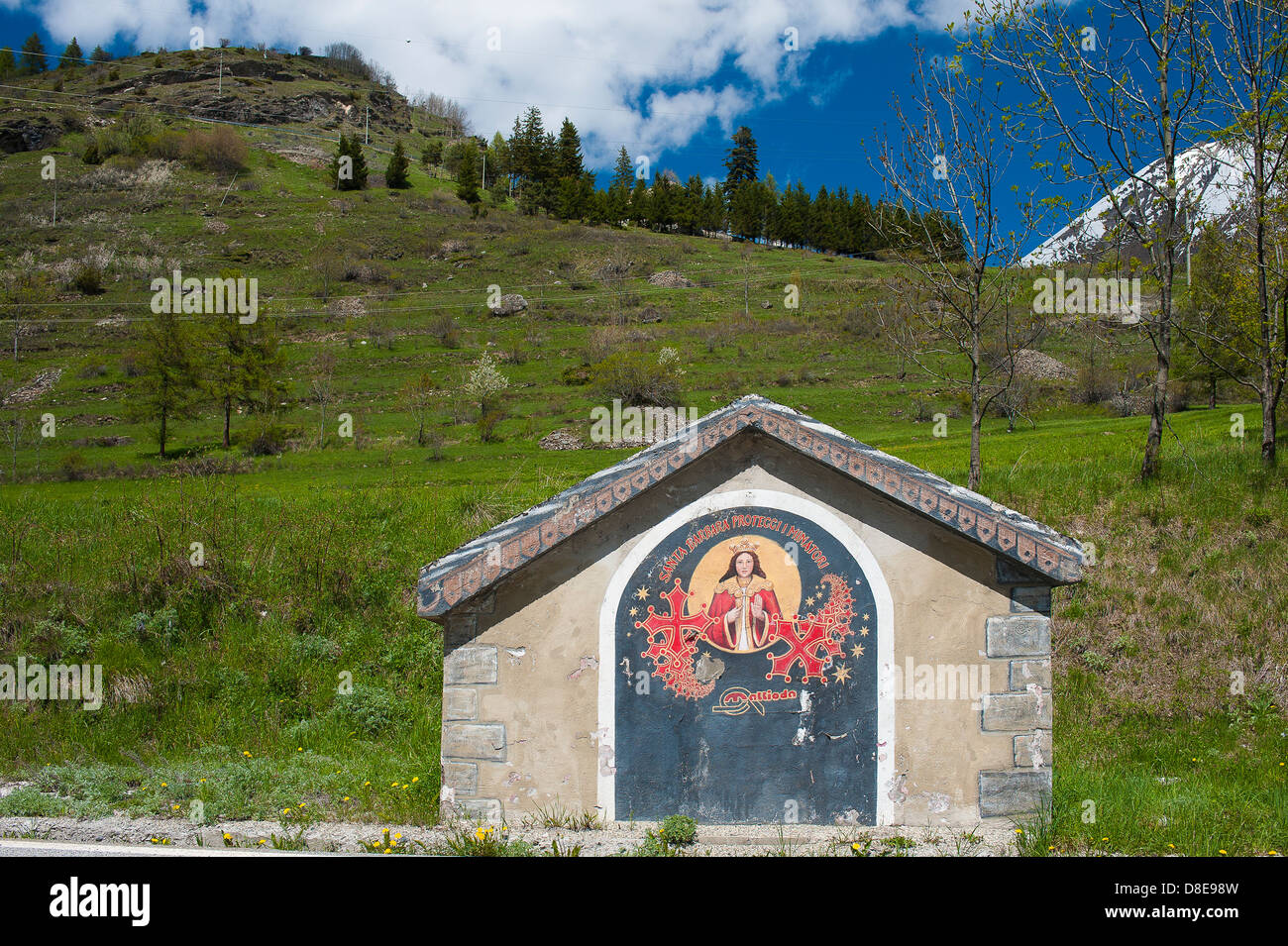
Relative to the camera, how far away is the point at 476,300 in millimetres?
69438

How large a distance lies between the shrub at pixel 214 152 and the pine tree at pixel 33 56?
72.6 metres

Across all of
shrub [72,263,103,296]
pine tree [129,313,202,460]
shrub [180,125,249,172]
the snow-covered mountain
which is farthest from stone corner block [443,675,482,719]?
shrub [180,125,249,172]

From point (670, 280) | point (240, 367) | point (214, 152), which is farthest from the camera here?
point (214, 152)

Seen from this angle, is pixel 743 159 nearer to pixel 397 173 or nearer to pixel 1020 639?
pixel 397 173

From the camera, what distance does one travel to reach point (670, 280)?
79.7 m

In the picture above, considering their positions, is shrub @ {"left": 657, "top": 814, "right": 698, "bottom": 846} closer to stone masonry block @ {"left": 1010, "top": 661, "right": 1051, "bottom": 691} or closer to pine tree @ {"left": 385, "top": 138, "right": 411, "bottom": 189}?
stone masonry block @ {"left": 1010, "top": 661, "right": 1051, "bottom": 691}

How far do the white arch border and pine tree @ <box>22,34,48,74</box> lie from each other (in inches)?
7587

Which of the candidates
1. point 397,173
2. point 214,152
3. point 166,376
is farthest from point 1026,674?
point 214,152

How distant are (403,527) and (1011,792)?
1443 cm

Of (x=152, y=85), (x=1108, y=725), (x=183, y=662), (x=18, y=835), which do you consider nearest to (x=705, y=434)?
(x=18, y=835)

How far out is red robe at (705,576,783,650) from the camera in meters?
7.90

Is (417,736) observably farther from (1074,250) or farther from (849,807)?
(1074,250)

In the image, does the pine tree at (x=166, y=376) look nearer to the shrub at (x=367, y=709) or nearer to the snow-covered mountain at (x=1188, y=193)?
the shrub at (x=367, y=709)

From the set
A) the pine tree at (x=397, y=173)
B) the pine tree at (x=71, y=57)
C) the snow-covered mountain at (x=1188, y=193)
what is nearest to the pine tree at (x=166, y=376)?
the snow-covered mountain at (x=1188, y=193)
